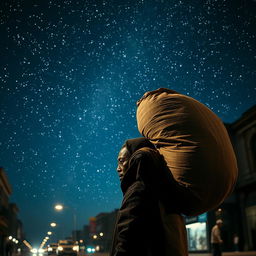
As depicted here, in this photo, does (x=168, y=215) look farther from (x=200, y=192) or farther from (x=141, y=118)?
(x=141, y=118)

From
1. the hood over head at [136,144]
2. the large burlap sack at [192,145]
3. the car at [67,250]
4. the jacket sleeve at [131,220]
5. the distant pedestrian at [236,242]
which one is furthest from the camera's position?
the car at [67,250]

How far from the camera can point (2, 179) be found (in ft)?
247

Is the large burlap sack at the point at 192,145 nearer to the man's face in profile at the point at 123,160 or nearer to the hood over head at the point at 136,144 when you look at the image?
the hood over head at the point at 136,144

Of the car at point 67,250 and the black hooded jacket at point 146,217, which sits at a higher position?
the black hooded jacket at point 146,217

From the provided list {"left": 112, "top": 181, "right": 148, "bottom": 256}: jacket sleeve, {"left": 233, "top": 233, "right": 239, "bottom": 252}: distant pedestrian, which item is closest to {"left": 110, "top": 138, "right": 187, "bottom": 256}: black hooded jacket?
{"left": 112, "top": 181, "right": 148, "bottom": 256}: jacket sleeve

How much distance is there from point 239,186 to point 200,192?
28.9 meters

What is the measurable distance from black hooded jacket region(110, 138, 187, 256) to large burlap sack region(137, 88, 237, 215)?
12 cm

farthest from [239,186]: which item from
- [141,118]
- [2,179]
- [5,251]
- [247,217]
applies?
[2,179]

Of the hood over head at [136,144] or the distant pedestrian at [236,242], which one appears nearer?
the hood over head at [136,144]

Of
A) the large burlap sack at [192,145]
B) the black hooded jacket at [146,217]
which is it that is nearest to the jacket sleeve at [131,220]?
the black hooded jacket at [146,217]

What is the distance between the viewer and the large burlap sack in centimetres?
196

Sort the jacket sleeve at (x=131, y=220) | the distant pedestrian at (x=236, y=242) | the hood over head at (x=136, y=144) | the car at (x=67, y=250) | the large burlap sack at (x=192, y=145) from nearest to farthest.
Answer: the jacket sleeve at (x=131, y=220) < the large burlap sack at (x=192, y=145) < the hood over head at (x=136, y=144) < the distant pedestrian at (x=236, y=242) < the car at (x=67, y=250)

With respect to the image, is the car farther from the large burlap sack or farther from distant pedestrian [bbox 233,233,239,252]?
the large burlap sack

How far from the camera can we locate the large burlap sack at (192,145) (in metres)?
1.96
